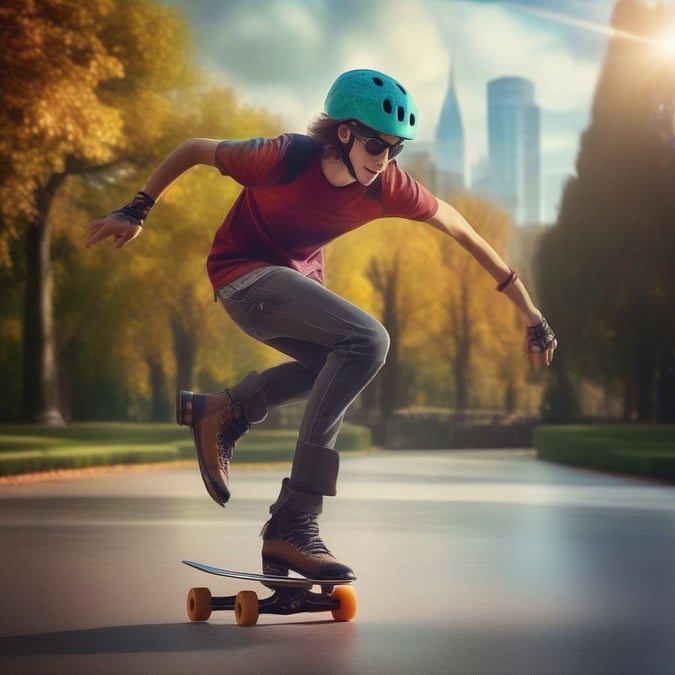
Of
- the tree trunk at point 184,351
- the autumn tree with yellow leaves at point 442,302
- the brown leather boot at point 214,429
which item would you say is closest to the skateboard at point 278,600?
the brown leather boot at point 214,429

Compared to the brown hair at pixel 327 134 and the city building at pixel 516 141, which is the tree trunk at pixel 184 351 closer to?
the brown hair at pixel 327 134

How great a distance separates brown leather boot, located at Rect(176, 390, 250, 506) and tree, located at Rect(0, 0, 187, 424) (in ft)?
47.8

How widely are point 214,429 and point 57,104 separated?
49.8 feet

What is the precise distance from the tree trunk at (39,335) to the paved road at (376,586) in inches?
483

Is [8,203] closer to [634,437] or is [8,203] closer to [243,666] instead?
[634,437]

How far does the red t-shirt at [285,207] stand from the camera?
4941mm

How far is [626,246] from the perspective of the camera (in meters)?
30.3

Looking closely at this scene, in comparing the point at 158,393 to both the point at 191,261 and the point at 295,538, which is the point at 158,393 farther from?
the point at 295,538

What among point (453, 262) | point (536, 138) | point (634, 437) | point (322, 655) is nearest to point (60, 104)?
point (634, 437)

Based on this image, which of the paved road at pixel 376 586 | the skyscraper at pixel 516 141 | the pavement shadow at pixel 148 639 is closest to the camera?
the paved road at pixel 376 586

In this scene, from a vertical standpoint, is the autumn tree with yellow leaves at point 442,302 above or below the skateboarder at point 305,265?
above

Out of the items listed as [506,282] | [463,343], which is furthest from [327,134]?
[463,343]

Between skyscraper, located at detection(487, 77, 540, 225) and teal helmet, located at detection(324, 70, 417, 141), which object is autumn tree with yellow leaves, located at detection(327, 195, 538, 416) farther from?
skyscraper, located at detection(487, 77, 540, 225)

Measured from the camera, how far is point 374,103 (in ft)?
16.0
